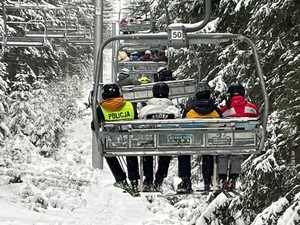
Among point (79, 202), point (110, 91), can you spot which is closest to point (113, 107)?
point (110, 91)

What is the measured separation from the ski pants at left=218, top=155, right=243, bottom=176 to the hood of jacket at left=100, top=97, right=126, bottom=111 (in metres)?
1.43

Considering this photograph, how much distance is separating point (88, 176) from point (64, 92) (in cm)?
1591

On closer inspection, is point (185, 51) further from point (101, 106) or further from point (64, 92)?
point (64, 92)

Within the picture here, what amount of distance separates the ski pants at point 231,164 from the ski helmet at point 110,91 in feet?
5.02

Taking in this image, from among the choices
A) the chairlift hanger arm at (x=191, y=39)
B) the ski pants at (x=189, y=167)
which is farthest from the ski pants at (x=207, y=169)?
the chairlift hanger arm at (x=191, y=39)

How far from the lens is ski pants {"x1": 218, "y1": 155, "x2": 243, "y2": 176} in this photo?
7.98m

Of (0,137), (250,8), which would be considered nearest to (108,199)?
(0,137)

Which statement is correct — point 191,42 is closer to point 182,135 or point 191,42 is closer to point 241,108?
point 182,135

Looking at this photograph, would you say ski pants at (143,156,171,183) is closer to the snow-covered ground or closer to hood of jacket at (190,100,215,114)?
hood of jacket at (190,100,215,114)

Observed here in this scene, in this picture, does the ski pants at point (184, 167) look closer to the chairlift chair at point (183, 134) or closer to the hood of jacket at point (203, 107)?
the hood of jacket at point (203, 107)

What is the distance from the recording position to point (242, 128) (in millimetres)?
6770

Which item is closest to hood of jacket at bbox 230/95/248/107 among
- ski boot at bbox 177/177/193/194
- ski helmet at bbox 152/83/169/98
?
ski helmet at bbox 152/83/169/98

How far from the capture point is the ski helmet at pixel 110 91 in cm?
757

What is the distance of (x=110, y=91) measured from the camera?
7621 mm
